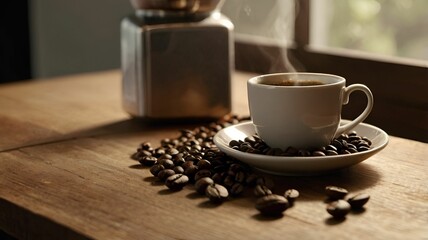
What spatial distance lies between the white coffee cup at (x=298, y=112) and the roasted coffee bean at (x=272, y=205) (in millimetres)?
193

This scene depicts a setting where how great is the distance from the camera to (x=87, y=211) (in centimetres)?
93

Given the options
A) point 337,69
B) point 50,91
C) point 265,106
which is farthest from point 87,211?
point 337,69

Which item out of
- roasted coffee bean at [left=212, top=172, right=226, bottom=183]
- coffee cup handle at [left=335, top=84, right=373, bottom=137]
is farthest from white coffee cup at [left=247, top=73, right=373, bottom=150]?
roasted coffee bean at [left=212, top=172, right=226, bottom=183]

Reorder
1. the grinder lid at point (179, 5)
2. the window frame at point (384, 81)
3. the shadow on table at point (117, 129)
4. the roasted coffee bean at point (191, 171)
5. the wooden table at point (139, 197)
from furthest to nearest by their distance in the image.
Result: the window frame at point (384, 81) → the grinder lid at point (179, 5) → the shadow on table at point (117, 129) → the roasted coffee bean at point (191, 171) → the wooden table at point (139, 197)

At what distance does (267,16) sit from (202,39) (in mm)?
730

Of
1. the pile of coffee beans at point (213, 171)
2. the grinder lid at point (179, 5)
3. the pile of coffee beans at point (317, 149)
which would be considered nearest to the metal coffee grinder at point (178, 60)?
the grinder lid at point (179, 5)

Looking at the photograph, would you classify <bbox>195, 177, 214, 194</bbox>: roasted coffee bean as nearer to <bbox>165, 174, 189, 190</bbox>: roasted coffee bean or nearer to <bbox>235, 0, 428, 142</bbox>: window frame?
<bbox>165, 174, 189, 190</bbox>: roasted coffee bean

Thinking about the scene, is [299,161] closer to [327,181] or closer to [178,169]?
[327,181]

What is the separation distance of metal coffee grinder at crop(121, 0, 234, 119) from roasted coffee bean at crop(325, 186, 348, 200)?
54cm

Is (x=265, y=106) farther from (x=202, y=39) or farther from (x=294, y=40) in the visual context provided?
(x=294, y=40)

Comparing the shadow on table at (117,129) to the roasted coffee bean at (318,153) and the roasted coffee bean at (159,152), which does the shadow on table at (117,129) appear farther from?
the roasted coffee bean at (318,153)

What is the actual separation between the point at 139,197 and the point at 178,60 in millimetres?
504

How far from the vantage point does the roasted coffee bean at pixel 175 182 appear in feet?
3.34

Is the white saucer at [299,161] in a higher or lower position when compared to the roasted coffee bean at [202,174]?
higher
